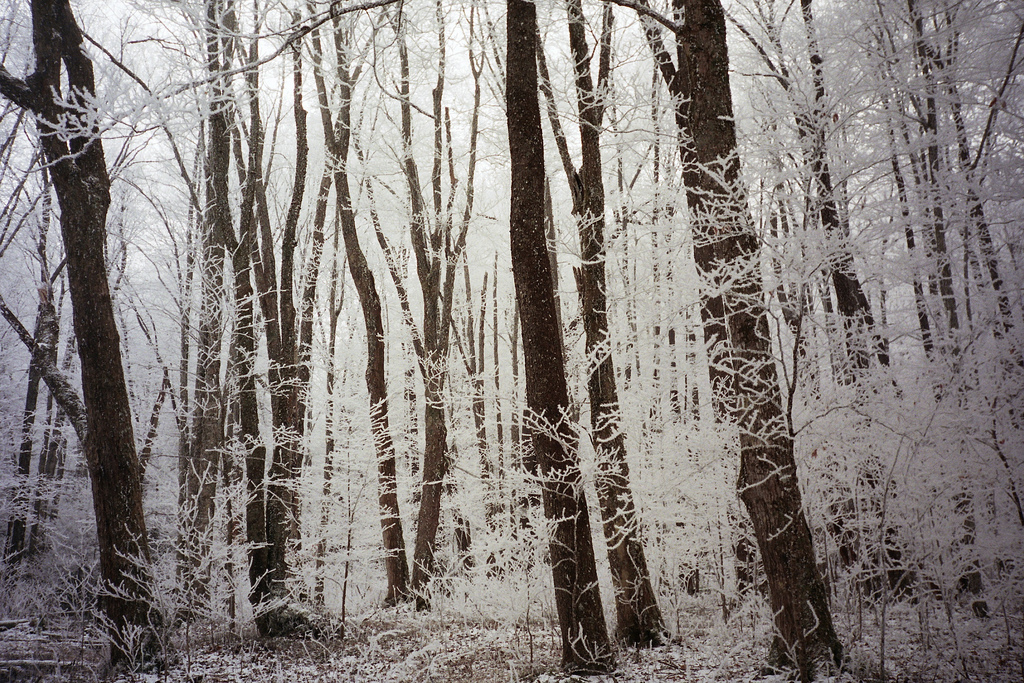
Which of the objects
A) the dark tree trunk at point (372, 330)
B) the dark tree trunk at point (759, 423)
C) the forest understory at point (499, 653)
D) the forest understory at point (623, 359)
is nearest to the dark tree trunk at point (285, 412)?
the forest understory at point (623, 359)

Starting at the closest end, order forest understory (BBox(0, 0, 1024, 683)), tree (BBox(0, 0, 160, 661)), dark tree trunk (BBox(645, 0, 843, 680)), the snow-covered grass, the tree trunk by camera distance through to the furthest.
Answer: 1. dark tree trunk (BBox(645, 0, 843, 680))
2. forest understory (BBox(0, 0, 1024, 683))
3. the snow-covered grass
4. tree (BBox(0, 0, 160, 661))
5. the tree trunk

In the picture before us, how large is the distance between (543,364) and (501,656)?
11.5 feet

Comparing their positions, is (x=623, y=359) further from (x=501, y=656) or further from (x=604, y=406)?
(x=501, y=656)

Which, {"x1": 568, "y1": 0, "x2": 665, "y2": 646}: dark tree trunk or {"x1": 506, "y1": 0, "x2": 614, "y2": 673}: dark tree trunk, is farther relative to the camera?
{"x1": 568, "y1": 0, "x2": 665, "y2": 646}: dark tree trunk

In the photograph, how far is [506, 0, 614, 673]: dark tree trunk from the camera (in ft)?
16.6

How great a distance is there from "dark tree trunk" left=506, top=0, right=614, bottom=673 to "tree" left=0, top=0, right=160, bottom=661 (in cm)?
420

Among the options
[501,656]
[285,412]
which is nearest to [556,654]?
[501,656]

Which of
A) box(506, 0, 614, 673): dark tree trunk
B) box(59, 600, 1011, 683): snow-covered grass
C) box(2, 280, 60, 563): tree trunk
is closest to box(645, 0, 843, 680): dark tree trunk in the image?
box(59, 600, 1011, 683): snow-covered grass

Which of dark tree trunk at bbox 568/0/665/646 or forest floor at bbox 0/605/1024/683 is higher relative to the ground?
dark tree trunk at bbox 568/0/665/646

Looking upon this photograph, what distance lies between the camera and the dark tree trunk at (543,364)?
5.05 metres

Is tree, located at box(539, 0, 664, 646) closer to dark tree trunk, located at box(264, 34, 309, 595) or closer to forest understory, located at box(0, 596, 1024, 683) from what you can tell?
forest understory, located at box(0, 596, 1024, 683)

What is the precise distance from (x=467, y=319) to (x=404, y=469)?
5.01 metres

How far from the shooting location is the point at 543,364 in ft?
17.1

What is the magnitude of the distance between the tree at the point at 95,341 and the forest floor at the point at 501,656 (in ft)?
3.24
